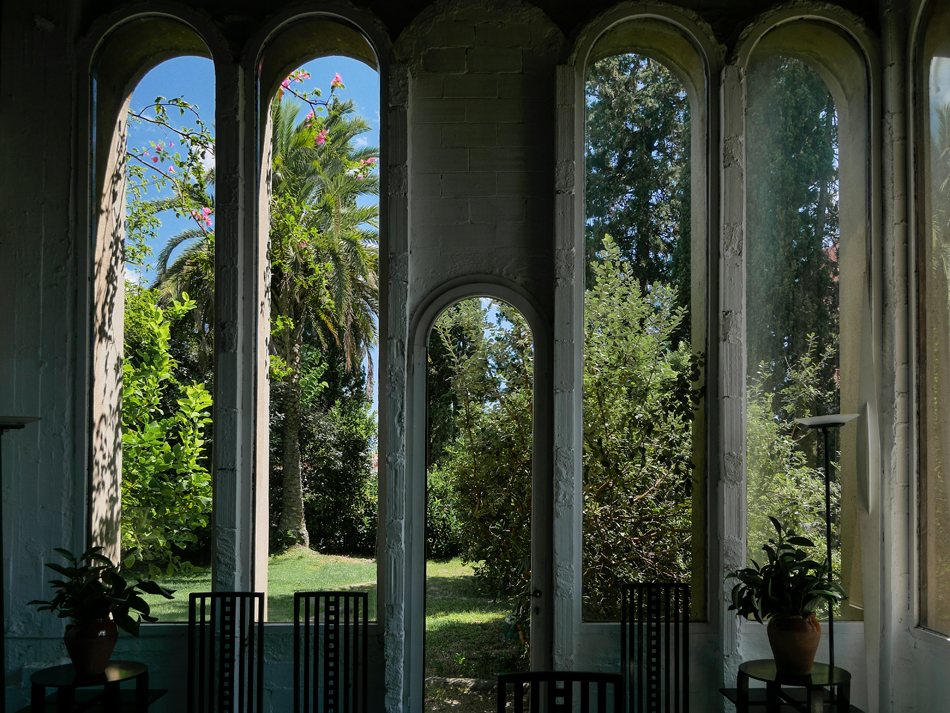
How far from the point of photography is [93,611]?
10.5 feet

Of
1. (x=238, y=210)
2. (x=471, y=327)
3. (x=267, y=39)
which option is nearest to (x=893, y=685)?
(x=471, y=327)

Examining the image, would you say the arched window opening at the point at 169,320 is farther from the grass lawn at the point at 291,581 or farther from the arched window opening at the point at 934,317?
the arched window opening at the point at 934,317

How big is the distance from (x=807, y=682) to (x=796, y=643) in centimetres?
16

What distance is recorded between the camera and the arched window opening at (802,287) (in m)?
3.78

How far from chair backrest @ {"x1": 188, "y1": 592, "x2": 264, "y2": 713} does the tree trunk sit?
397 mm

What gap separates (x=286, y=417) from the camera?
3.90m

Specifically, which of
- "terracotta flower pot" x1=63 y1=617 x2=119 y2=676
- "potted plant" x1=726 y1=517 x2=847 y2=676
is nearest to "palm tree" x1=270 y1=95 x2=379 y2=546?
"terracotta flower pot" x1=63 y1=617 x2=119 y2=676

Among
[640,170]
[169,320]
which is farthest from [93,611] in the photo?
[640,170]

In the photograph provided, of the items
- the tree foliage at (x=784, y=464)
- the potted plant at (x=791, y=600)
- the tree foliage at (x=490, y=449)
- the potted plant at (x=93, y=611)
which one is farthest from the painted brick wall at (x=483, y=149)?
the potted plant at (x=93, y=611)

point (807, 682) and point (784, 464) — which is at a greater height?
point (784, 464)

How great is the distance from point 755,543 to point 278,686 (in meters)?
2.47

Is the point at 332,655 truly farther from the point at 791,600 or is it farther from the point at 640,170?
the point at 640,170

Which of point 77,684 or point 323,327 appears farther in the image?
point 323,327

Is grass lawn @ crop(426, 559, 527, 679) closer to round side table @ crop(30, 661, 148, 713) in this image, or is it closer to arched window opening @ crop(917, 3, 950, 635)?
round side table @ crop(30, 661, 148, 713)
